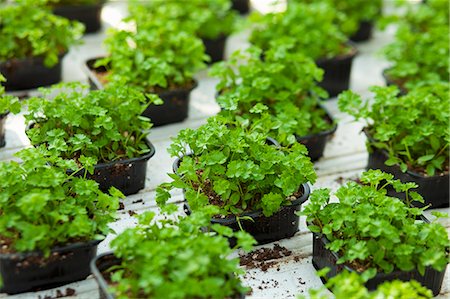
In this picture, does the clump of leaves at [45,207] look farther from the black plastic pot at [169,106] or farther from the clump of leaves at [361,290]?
the black plastic pot at [169,106]

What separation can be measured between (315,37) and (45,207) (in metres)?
1.86

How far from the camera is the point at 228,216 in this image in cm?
272

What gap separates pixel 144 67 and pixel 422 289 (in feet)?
5.48

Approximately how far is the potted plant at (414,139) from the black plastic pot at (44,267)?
128 cm

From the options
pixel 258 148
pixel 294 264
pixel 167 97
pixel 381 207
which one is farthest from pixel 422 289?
pixel 167 97

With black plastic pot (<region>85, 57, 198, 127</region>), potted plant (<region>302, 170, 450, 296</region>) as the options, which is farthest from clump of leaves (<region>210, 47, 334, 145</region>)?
potted plant (<region>302, 170, 450, 296</region>)

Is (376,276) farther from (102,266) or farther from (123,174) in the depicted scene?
(123,174)

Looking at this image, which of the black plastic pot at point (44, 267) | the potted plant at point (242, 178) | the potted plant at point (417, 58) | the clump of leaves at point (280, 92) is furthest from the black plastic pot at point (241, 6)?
the black plastic pot at point (44, 267)

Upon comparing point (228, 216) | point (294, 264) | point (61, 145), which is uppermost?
point (61, 145)

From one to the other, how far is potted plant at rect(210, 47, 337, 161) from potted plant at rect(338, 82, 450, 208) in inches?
7.9

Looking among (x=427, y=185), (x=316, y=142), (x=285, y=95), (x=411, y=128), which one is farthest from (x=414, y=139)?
(x=285, y=95)

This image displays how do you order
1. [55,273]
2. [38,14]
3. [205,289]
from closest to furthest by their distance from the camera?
1. [205,289]
2. [55,273]
3. [38,14]

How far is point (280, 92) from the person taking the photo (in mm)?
3314

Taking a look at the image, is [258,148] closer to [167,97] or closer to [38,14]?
[167,97]
